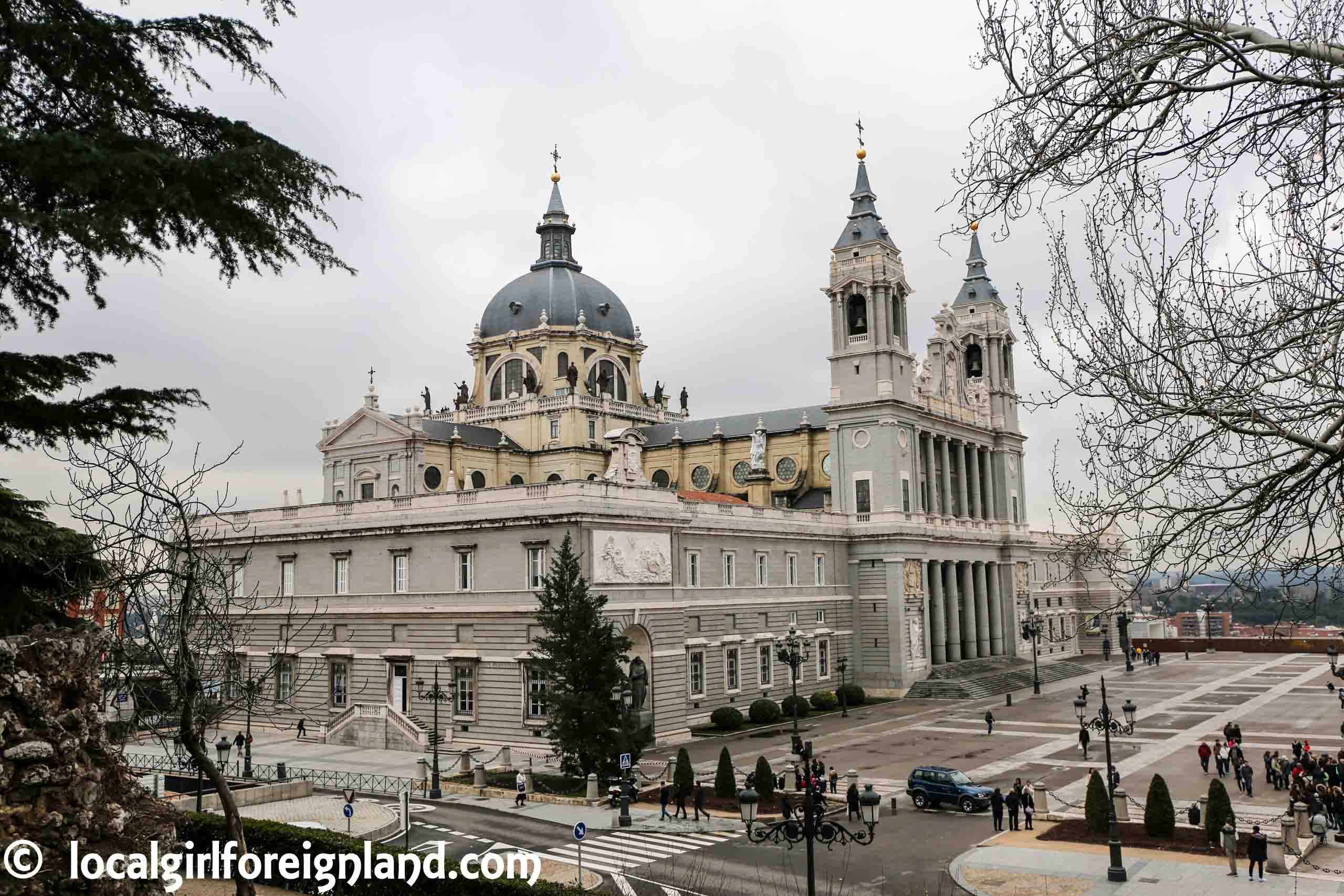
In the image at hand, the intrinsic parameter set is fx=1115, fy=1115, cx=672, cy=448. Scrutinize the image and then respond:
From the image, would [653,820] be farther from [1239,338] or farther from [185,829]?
[1239,338]

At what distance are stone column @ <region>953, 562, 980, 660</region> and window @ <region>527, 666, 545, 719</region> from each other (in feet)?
120

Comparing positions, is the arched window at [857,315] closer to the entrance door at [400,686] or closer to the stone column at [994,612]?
the stone column at [994,612]

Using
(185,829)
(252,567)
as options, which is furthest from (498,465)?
(185,829)

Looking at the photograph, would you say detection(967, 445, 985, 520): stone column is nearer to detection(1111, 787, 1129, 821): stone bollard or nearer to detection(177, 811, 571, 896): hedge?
detection(1111, 787, 1129, 821): stone bollard

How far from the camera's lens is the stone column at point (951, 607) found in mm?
71312

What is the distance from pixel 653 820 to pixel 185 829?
12649 mm

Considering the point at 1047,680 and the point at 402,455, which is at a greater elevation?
the point at 402,455

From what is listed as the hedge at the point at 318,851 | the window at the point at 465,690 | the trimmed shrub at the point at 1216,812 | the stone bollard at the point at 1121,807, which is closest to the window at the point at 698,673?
the window at the point at 465,690

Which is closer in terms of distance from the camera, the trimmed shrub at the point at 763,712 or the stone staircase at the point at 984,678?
the trimmed shrub at the point at 763,712

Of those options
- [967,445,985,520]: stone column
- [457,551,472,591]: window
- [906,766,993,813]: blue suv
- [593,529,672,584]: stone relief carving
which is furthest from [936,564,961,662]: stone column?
[906,766,993,813]: blue suv

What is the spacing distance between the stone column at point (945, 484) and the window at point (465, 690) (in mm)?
37320

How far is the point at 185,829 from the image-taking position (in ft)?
80.7

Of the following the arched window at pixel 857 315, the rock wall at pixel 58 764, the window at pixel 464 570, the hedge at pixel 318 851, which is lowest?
the hedge at pixel 318 851

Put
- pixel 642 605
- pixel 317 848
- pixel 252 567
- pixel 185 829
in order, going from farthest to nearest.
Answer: pixel 252 567, pixel 642 605, pixel 185 829, pixel 317 848
